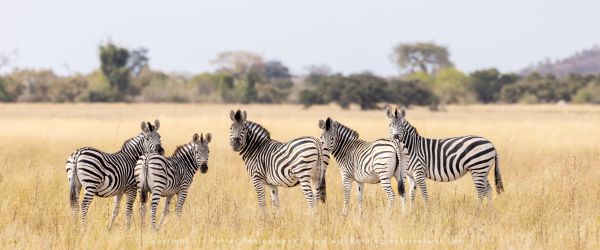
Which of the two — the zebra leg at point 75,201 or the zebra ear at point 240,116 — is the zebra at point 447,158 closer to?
the zebra ear at point 240,116

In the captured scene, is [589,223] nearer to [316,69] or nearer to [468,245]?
[468,245]

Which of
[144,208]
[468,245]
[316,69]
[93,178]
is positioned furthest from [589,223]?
[316,69]

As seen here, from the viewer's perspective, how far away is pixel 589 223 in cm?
995

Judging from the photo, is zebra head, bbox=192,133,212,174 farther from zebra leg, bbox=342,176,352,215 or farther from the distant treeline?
the distant treeline

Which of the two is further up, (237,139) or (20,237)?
(237,139)

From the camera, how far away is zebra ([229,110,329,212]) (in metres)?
10.3

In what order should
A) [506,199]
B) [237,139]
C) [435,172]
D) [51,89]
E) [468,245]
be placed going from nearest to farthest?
[468,245]
[237,139]
[435,172]
[506,199]
[51,89]

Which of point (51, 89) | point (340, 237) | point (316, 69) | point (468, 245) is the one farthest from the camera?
point (316, 69)

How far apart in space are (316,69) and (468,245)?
5631 inches

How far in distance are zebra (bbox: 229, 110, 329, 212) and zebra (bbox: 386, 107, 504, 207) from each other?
1586mm

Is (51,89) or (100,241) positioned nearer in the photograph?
(100,241)

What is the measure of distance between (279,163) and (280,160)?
4cm

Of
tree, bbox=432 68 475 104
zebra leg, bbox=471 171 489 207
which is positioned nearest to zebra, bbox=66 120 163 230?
zebra leg, bbox=471 171 489 207

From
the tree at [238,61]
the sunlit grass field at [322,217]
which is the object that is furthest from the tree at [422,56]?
the sunlit grass field at [322,217]
